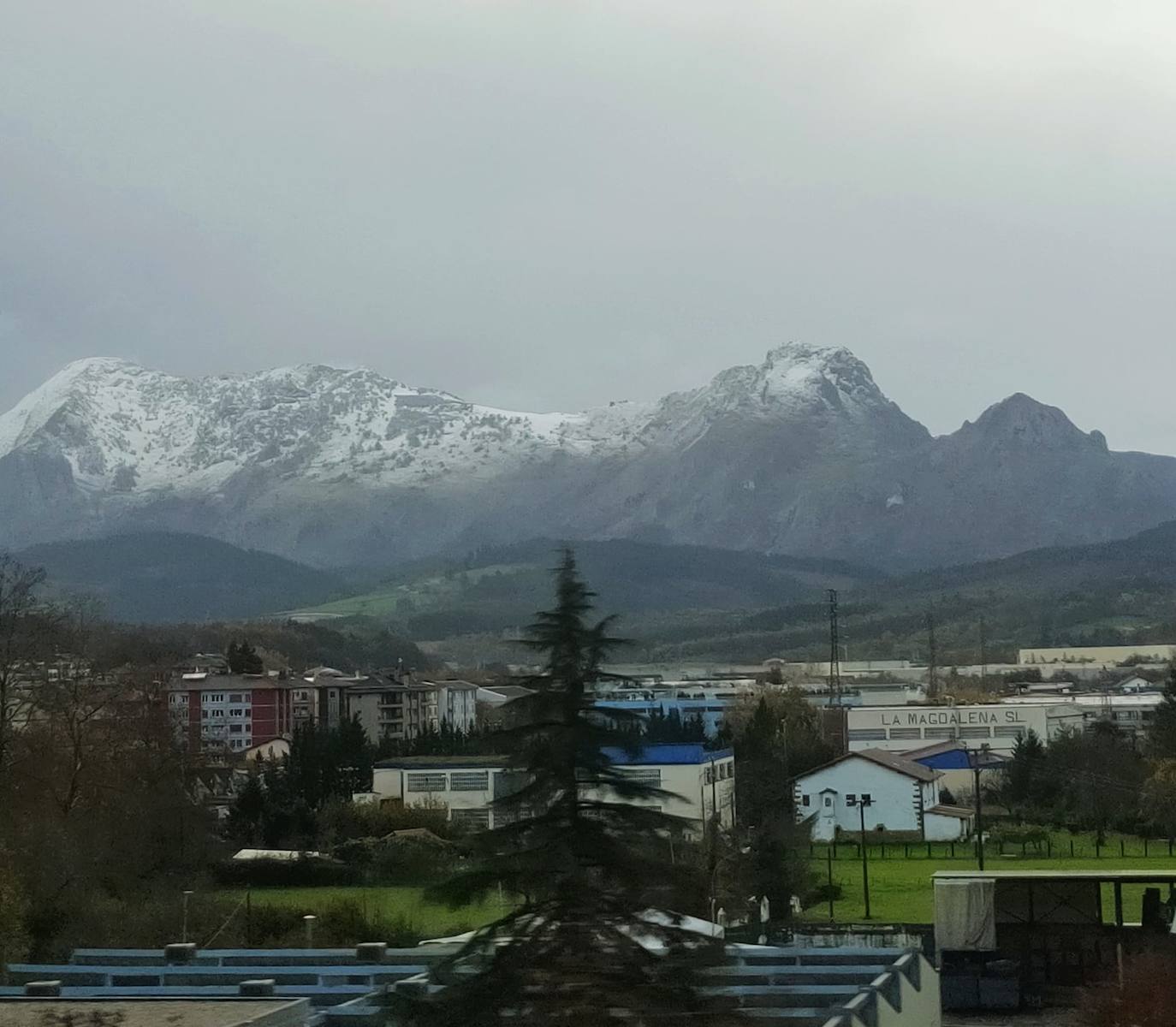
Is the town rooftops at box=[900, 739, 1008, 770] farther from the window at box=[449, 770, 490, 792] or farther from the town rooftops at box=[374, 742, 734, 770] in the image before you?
the window at box=[449, 770, 490, 792]

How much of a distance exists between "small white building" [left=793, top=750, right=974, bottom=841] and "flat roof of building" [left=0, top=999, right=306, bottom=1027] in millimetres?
34789

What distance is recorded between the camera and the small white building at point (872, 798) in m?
47.4

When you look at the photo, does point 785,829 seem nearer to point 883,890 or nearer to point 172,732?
point 883,890

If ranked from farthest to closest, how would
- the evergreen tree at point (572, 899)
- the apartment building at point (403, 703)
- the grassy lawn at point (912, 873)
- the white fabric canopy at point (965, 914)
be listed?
1. the apartment building at point (403, 703)
2. the grassy lawn at point (912, 873)
3. the white fabric canopy at point (965, 914)
4. the evergreen tree at point (572, 899)

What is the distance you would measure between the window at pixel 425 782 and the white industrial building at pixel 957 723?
20.8m

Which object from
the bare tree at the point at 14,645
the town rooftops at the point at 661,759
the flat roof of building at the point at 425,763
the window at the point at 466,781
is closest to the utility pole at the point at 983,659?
the town rooftops at the point at 661,759

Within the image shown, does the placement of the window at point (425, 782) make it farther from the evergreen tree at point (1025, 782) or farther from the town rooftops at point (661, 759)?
the evergreen tree at point (1025, 782)

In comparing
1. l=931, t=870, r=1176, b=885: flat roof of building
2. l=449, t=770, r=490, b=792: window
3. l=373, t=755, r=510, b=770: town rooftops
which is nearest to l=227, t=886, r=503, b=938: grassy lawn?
l=931, t=870, r=1176, b=885: flat roof of building

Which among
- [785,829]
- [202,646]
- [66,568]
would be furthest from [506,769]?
[66,568]

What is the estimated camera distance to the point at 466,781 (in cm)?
4466

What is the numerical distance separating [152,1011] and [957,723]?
5391 centimetres

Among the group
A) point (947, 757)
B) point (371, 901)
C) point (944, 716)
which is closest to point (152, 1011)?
point (371, 901)

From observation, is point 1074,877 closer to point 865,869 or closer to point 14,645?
point 865,869

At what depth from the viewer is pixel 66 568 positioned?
460 feet
